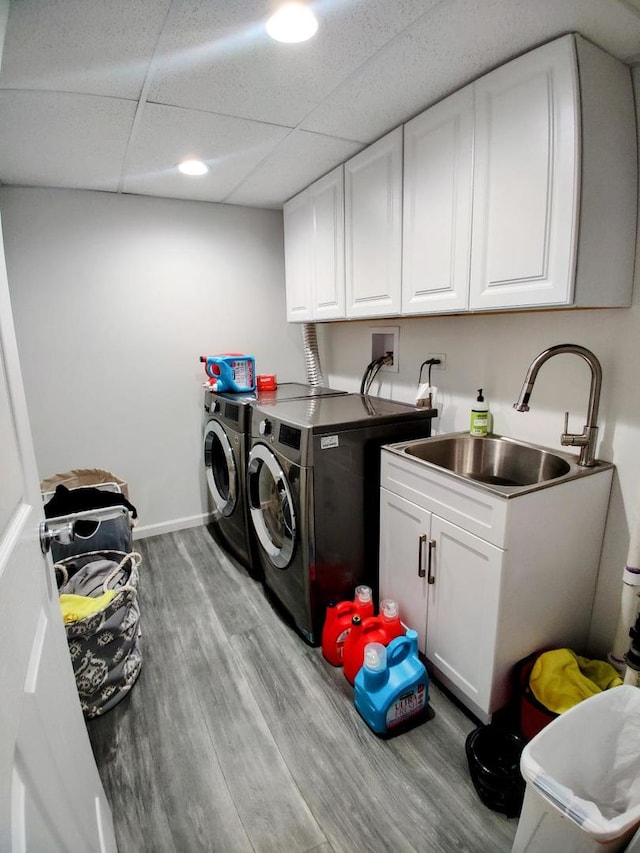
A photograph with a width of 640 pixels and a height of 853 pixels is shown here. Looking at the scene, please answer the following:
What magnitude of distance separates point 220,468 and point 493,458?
1.74 meters

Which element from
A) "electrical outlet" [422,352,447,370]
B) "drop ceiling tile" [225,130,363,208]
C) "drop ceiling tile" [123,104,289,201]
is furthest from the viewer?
"electrical outlet" [422,352,447,370]

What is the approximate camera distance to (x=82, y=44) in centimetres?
126

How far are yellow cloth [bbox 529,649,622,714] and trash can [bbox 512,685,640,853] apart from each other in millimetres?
195

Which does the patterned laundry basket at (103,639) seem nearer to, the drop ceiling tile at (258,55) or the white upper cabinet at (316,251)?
the white upper cabinet at (316,251)

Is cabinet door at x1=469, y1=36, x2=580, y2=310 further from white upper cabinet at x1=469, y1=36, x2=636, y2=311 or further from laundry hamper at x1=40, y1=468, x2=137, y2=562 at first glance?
laundry hamper at x1=40, y1=468, x2=137, y2=562

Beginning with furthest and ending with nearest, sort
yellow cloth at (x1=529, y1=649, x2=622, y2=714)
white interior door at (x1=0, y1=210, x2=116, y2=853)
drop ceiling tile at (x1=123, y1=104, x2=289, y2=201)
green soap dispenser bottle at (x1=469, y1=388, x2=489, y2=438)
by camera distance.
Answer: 1. green soap dispenser bottle at (x1=469, y1=388, x2=489, y2=438)
2. drop ceiling tile at (x1=123, y1=104, x2=289, y2=201)
3. yellow cloth at (x1=529, y1=649, x2=622, y2=714)
4. white interior door at (x1=0, y1=210, x2=116, y2=853)

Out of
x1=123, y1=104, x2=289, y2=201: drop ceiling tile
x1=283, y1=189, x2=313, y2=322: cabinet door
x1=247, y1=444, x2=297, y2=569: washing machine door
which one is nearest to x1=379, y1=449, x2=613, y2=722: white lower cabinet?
x1=247, y1=444, x2=297, y2=569: washing machine door

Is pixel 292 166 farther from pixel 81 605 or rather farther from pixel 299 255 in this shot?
pixel 81 605

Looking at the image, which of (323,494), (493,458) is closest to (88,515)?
(323,494)

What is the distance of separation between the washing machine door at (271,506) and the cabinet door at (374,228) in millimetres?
898

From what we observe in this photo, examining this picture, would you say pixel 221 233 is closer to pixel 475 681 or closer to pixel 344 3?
pixel 344 3

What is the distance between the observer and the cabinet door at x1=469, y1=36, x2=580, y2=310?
123cm

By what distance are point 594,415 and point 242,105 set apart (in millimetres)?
→ 1728

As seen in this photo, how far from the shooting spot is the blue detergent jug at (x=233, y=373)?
8.77 ft
